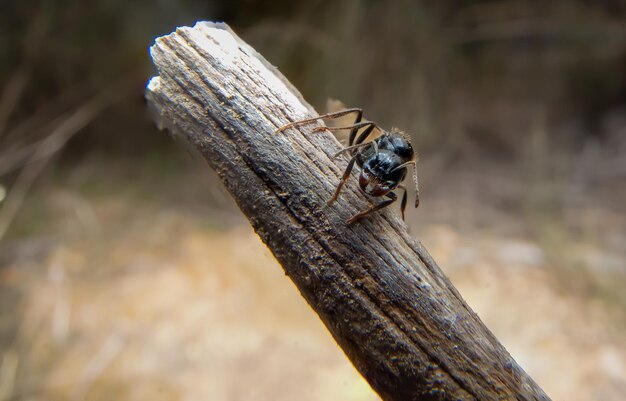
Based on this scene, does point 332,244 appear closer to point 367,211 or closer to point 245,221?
point 367,211

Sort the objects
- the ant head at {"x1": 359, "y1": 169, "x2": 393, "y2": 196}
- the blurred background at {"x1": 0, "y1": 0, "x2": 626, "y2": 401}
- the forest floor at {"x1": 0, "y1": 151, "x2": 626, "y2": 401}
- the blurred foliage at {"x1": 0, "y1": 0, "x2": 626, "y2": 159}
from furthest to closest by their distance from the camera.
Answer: the blurred foliage at {"x1": 0, "y1": 0, "x2": 626, "y2": 159}
the blurred background at {"x1": 0, "y1": 0, "x2": 626, "y2": 401}
the forest floor at {"x1": 0, "y1": 151, "x2": 626, "y2": 401}
the ant head at {"x1": 359, "y1": 169, "x2": 393, "y2": 196}

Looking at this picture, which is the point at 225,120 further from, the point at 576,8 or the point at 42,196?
the point at 576,8

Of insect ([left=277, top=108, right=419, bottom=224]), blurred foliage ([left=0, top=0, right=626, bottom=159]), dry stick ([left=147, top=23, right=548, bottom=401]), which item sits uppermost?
blurred foliage ([left=0, top=0, right=626, bottom=159])

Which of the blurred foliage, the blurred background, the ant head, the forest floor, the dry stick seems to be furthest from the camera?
the blurred foliage

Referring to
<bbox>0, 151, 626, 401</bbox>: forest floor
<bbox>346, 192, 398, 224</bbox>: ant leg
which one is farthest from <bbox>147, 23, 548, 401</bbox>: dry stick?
<bbox>0, 151, 626, 401</bbox>: forest floor

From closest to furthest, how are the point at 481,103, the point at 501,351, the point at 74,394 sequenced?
the point at 501,351 < the point at 74,394 < the point at 481,103

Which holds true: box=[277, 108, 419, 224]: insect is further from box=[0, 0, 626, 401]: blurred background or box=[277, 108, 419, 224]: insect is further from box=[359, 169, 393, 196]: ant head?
box=[0, 0, 626, 401]: blurred background

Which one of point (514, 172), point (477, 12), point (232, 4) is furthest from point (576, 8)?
point (232, 4)
